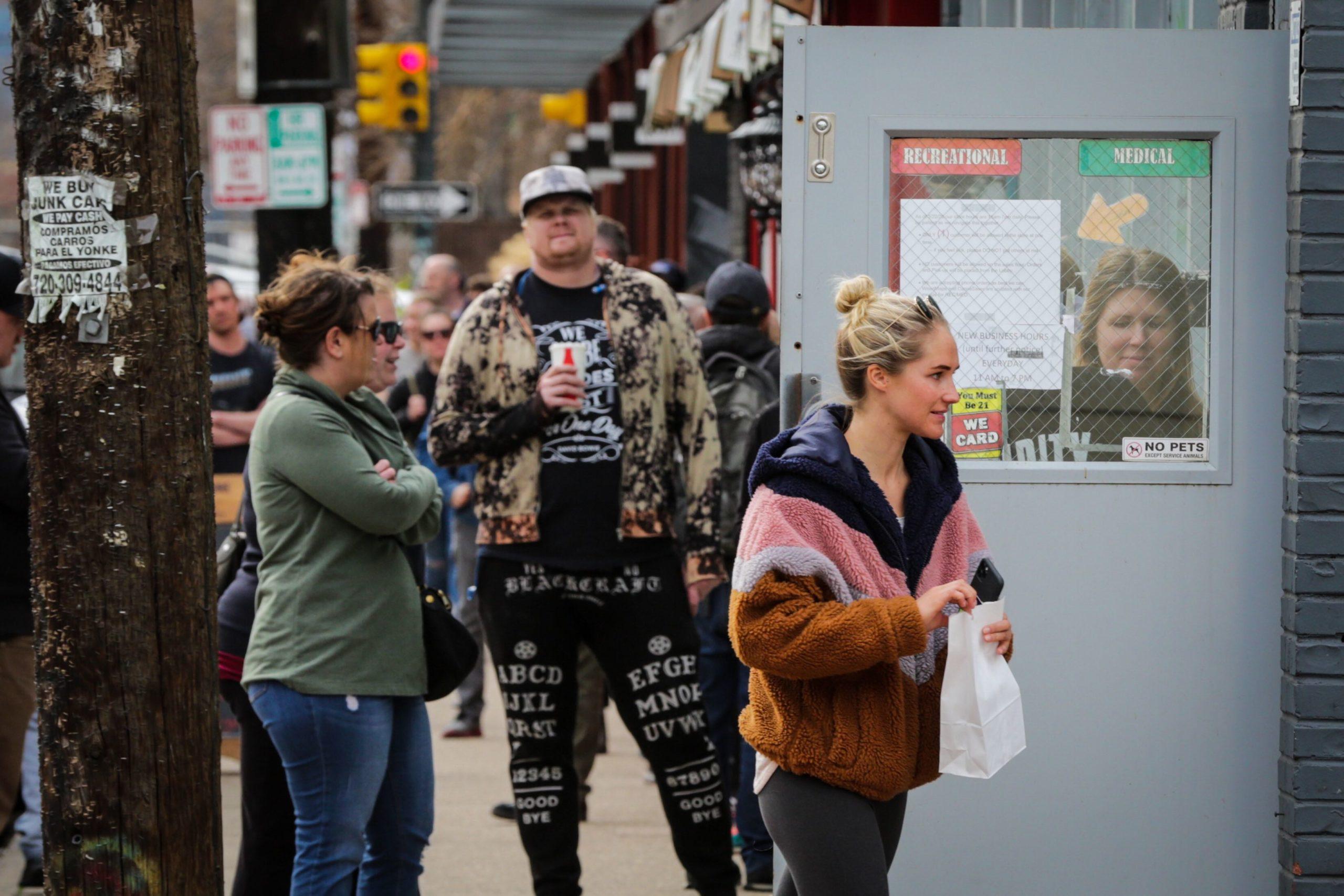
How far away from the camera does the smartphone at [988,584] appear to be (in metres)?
3.41

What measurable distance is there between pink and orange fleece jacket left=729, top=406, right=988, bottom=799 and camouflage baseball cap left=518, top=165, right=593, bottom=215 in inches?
75.4

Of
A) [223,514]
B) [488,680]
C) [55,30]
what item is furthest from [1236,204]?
[488,680]

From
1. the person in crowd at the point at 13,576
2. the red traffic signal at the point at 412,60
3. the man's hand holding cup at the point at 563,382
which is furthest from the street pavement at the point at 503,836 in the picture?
the red traffic signal at the point at 412,60

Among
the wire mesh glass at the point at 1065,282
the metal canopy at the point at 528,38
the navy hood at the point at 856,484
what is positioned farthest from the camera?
the metal canopy at the point at 528,38

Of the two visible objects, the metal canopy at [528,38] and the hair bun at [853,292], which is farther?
the metal canopy at [528,38]

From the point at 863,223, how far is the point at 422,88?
48.2ft

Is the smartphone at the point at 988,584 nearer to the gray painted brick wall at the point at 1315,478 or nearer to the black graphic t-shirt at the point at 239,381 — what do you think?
the gray painted brick wall at the point at 1315,478

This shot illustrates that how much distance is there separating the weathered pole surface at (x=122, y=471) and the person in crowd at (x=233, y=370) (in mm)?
4188

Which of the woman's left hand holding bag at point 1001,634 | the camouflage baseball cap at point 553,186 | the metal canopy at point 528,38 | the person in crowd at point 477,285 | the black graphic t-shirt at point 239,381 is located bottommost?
the woman's left hand holding bag at point 1001,634

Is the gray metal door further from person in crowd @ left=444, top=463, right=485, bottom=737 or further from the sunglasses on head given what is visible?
person in crowd @ left=444, top=463, right=485, bottom=737

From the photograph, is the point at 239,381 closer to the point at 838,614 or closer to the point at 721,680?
the point at 721,680

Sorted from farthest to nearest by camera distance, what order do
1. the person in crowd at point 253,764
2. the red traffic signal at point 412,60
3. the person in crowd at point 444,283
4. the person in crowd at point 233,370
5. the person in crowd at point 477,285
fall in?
the red traffic signal at point 412,60 < the person in crowd at point 444,283 < the person in crowd at point 477,285 < the person in crowd at point 233,370 < the person in crowd at point 253,764

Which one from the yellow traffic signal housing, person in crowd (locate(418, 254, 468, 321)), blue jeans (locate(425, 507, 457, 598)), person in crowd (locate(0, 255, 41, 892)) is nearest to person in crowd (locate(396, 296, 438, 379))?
person in crowd (locate(418, 254, 468, 321))

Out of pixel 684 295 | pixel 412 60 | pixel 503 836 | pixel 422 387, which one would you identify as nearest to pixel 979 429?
pixel 503 836
